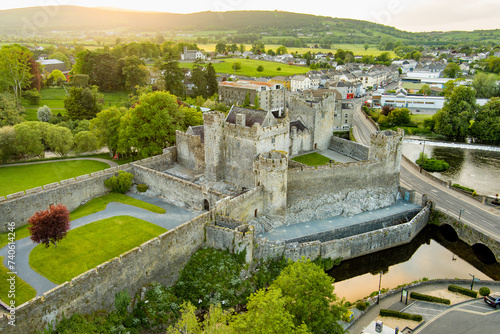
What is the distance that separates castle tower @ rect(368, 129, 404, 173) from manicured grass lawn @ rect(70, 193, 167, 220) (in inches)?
820

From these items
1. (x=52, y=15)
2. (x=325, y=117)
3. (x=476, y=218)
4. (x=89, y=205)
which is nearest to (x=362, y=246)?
(x=476, y=218)

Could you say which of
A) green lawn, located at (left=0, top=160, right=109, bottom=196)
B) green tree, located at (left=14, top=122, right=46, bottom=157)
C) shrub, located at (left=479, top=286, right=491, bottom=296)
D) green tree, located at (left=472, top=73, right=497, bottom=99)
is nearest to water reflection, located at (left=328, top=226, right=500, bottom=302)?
shrub, located at (left=479, top=286, right=491, bottom=296)

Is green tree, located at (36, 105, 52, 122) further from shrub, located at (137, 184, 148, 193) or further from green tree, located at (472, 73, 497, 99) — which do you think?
green tree, located at (472, 73, 497, 99)

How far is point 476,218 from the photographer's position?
3722cm

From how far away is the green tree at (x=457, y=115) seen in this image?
7169 cm

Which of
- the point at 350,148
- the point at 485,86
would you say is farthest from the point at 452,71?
the point at 350,148

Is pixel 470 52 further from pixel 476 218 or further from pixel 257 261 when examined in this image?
pixel 257 261

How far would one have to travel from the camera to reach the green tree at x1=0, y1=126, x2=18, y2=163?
42.7m

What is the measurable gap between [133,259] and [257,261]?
941 centimetres

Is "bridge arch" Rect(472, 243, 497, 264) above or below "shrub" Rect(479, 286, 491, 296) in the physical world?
below

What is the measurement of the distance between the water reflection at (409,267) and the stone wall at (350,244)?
70cm

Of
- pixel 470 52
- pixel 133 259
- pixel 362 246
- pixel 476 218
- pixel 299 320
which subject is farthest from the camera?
pixel 470 52

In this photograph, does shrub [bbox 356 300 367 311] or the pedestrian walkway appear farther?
shrub [bbox 356 300 367 311]

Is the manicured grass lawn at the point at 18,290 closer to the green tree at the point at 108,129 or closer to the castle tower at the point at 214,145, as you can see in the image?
the castle tower at the point at 214,145
